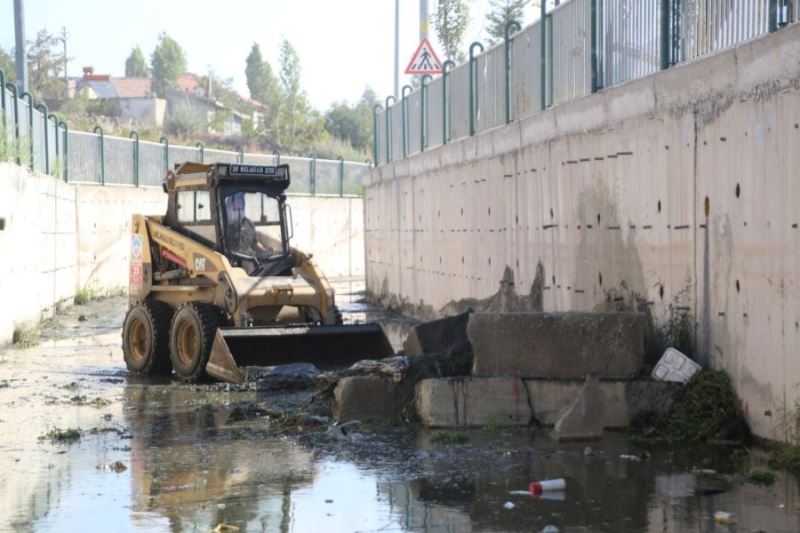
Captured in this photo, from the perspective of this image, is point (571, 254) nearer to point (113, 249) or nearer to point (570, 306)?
point (570, 306)

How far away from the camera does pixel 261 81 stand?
12962 centimetres

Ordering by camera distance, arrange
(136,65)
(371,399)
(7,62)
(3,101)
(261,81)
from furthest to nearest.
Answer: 1. (136,65)
2. (261,81)
3. (7,62)
4. (3,101)
5. (371,399)

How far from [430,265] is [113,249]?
13493mm

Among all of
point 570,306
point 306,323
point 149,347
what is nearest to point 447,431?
point 570,306

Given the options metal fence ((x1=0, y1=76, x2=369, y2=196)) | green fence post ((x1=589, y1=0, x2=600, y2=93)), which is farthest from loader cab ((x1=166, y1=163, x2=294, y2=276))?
metal fence ((x1=0, y1=76, x2=369, y2=196))

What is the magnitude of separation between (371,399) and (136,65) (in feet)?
470

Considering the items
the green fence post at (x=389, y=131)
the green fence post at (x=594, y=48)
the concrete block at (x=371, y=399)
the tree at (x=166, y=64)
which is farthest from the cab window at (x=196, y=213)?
the tree at (x=166, y=64)

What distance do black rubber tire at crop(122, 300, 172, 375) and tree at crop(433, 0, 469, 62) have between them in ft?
64.2

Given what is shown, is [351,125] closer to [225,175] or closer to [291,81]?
[291,81]

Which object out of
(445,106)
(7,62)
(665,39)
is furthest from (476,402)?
(7,62)

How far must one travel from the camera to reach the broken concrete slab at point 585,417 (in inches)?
437

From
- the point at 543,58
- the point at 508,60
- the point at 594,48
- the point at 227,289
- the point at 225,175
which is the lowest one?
the point at 227,289

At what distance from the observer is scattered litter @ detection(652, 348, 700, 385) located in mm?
11328

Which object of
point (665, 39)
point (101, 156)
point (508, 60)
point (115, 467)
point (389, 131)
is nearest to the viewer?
point (115, 467)
